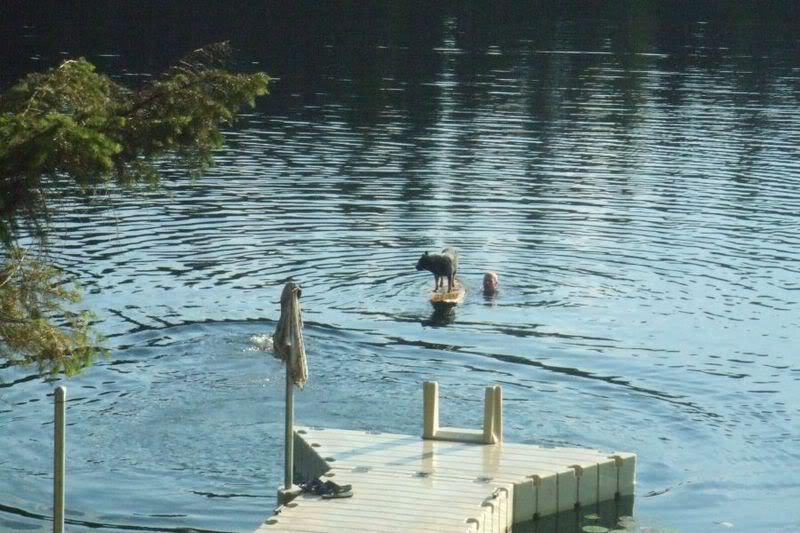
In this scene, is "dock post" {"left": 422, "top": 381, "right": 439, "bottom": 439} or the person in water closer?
"dock post" {"left": 422, "top": 381, "right": 439, "bottom": 439}

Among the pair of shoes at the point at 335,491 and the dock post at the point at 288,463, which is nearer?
the pair of shoes at the point at 335,491

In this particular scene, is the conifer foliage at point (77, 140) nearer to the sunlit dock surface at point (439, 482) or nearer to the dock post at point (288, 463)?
the dock post at point (288, 463)

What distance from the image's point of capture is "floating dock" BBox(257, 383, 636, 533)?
673 inches

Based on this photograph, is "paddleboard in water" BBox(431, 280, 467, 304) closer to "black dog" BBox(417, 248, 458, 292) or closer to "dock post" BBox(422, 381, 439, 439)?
"black dog" BBox(417, 248, 458, 292)

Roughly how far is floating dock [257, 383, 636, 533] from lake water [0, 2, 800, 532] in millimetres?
536

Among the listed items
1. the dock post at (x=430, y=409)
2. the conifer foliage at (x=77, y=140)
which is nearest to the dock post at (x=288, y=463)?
the dock post at (x=430, y=409)

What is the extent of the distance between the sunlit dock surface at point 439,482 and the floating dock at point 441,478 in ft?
0.04

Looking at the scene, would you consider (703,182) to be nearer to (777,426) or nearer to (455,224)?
(455,224)

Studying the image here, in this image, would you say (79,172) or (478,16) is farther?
(478,16)

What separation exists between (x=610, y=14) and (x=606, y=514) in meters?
86.9

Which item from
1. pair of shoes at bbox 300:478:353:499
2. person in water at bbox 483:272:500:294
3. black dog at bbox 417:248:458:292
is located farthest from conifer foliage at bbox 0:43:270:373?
person in water at bbox 483:272:500:294

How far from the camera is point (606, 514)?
19109 mm

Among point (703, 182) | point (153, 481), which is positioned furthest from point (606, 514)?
point (703, 182)

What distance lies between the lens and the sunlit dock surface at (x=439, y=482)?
56.0 ft
